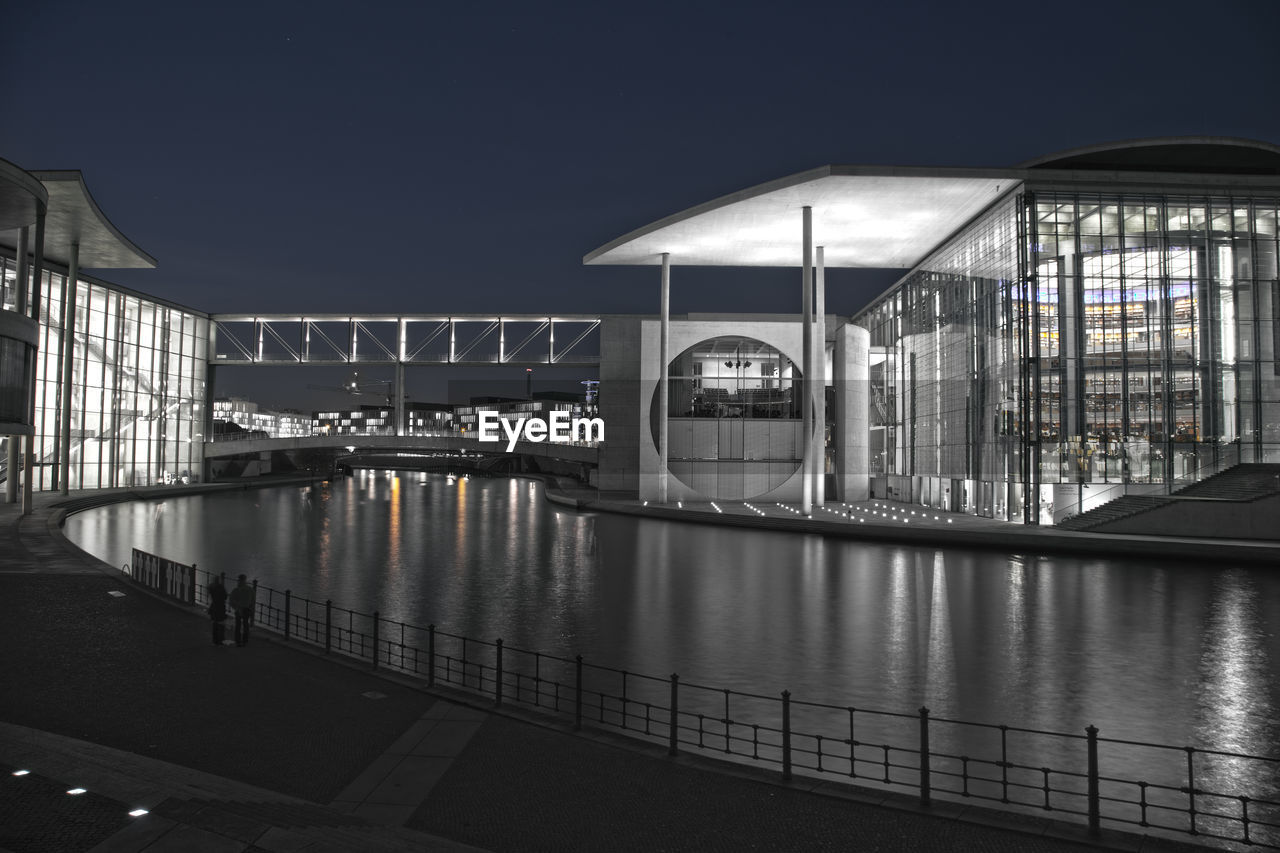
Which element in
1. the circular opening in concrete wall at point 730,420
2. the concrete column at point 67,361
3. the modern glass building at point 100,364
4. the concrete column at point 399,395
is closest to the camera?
the modern glass building at point 100,364

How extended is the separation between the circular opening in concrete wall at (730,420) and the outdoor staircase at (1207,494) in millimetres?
17527

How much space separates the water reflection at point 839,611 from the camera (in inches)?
500

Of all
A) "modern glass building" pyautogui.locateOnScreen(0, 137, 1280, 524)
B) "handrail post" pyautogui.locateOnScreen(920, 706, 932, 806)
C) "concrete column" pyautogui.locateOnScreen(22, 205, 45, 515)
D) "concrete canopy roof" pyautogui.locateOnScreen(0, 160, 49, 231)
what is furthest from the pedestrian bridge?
"handrail post" pyautogui.locateOnScreen(920, 706, 932, 806)

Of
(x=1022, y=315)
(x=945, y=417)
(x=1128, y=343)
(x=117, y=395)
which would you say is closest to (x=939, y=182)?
(x=1022, y=315)

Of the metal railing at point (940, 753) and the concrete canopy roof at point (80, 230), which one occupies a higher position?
the concrete canopy roof at point (80, 230)

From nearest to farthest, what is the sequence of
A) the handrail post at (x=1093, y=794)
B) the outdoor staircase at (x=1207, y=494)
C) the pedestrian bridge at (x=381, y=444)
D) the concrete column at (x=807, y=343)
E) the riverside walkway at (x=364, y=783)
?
the riverside walkway at (x=364, y=783)
the handrail post at (x=1093, y=794)
the outdoor staircase at (x=1207, y=494)
the concrete column at (x=807, y=343)
the pedestrian bridge at (x=381, y=444)

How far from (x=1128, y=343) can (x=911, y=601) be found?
837 inches

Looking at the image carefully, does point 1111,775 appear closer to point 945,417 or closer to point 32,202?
point 32,202

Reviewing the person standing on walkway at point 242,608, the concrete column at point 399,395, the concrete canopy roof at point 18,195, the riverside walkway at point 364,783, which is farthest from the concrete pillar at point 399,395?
the riverside walkway at point 364,783

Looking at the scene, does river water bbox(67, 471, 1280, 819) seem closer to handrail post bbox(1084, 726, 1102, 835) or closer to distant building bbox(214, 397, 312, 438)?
handrail post bbox(1084, 726, 1102, 835)

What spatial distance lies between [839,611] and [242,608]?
12.1m

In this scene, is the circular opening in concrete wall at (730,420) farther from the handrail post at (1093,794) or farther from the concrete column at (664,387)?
the handrail post at (1093,794)

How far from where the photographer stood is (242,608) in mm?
13406

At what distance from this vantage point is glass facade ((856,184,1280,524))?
34.5 meters
